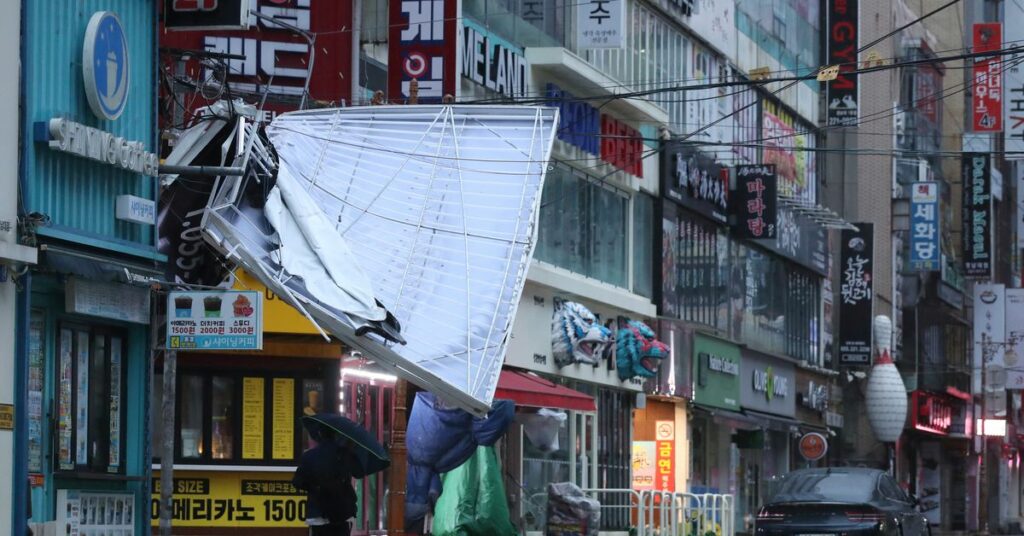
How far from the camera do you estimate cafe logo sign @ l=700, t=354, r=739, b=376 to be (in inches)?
1582

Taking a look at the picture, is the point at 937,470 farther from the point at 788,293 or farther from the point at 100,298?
the point at 100,298

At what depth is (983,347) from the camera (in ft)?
210

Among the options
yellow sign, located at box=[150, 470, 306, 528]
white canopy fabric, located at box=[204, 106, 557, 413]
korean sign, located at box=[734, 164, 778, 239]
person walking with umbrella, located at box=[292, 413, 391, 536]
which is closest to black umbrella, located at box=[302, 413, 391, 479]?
person walking with umbrella, located at box=[292, 413, 391, 536]

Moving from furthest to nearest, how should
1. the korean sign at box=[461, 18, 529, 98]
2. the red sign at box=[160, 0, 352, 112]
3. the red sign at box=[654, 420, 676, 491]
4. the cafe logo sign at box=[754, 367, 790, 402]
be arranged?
the cafe logo sign at box=[754, 367, 790, 402]
the red sign at box=[654, 420, 676, 491]
the korean sign at box=[461, 18, 529, 98]
the red sign at box=[160, 0, 352, 112]

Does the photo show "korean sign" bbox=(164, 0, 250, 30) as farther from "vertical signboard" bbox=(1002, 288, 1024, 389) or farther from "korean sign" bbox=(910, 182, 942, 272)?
"vertical signboard" bbox=(1002, 288, 1024, 389)

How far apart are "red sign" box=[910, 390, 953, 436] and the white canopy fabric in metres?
41.3


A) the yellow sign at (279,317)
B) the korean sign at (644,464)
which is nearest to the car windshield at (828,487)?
the yellow sign at (279,317)

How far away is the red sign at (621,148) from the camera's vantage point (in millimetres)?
34281

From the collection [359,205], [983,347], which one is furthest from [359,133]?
[983,347]

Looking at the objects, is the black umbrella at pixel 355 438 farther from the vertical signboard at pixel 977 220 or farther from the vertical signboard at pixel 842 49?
the vertical signboard at pixel 977 220

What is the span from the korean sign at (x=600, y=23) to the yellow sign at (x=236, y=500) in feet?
38.2

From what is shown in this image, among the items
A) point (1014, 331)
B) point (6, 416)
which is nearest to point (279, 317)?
point (6, 416)

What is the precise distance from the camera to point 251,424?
78.6 feet

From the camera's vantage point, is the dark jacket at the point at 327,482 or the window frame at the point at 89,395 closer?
the window frame at the point at 89,395
